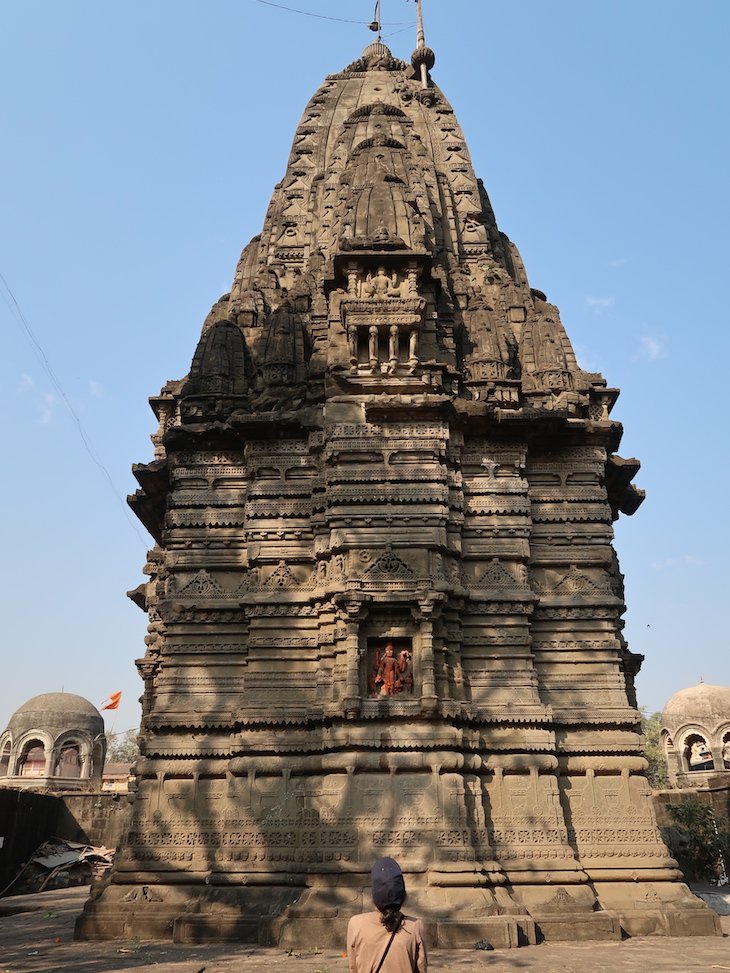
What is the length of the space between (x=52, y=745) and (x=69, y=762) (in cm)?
169

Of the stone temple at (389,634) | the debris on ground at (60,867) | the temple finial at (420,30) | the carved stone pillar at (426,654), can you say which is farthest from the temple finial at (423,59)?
the debris on ground at (60,867)

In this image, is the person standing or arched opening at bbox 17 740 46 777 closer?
the person standing

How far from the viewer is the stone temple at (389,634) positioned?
14797 millimetres

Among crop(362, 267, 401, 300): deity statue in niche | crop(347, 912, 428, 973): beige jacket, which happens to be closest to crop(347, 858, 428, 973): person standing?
crop(347, 912, 428, 973): beige jacket

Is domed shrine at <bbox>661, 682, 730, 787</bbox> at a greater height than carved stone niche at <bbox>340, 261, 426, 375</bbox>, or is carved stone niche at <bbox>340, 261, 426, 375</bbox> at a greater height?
carved stone niche at <bbox>340, 261, 426, 375</bbox>

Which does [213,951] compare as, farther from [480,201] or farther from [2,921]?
[480,201]

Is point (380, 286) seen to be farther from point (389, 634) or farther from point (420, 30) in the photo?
point (420, 30)

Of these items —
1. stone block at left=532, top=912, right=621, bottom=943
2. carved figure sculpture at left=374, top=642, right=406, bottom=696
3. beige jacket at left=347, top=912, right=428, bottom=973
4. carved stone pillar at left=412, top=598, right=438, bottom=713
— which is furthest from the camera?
carved figure sculpture at left=374, top=642, right=406, bottom=696

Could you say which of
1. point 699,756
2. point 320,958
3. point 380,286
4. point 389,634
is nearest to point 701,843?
point 389,634

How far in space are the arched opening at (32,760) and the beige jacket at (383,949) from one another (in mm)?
42154

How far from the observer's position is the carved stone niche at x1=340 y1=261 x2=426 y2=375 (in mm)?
18438

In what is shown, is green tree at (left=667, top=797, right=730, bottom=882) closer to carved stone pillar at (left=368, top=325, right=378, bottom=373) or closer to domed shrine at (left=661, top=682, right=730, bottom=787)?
carved stone pillar at (left=368, top=325, right=378, bottom=373)

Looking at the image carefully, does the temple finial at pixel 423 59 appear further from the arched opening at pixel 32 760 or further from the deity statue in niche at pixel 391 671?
the arched opening at pixel 32 760

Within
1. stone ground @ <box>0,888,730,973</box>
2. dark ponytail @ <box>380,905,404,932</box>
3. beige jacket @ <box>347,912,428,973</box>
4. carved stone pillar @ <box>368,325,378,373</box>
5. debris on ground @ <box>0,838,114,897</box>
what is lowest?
stone ground @ <box>0,888,730,973</box>
